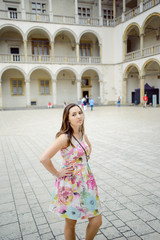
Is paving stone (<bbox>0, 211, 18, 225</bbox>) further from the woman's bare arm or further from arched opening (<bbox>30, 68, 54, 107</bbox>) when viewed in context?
arched opening (<bbox>30, 68, 54, 107</bbox>)

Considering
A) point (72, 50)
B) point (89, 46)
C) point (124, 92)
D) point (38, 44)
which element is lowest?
point (124, 92)

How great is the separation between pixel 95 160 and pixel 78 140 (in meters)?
3.53

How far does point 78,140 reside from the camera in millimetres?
2020

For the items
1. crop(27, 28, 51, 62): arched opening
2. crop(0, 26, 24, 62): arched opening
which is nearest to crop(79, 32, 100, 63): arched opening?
crop(27, 28, 51, 62): arched opening

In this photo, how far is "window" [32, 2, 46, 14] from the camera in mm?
28672

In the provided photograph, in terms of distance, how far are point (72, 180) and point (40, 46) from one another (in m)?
30.7

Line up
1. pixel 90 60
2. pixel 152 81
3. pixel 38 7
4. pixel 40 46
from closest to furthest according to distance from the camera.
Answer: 1. pixel 152 81
2. pixel 38 7
3. pixel 90 60
4. pixel 40 46

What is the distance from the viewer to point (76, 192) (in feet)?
6.29

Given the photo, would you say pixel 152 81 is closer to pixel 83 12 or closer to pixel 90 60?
pixel 90 60

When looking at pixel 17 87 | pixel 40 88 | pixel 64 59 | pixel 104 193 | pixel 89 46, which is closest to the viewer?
pixel 104 193

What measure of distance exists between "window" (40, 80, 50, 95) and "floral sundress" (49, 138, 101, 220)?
29.7 metres

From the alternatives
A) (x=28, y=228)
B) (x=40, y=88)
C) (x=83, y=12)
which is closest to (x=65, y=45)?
(x=83, y=12)

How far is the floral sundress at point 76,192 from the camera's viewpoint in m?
1.90

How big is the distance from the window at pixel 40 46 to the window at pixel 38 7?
3.75m
